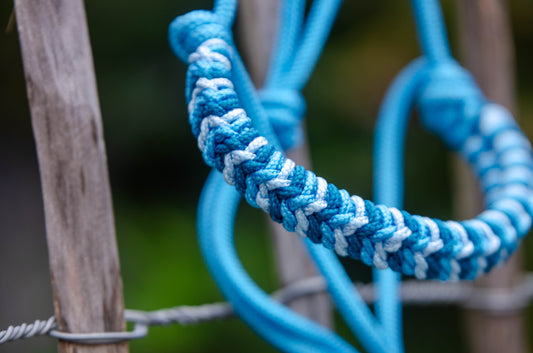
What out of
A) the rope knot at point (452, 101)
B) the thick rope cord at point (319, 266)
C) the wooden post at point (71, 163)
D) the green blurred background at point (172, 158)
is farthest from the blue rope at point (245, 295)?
the green blurred background at point (172, 158)

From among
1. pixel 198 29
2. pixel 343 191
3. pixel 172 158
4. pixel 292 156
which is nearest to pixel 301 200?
pixel 343 191

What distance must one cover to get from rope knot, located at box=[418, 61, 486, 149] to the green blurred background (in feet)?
1.49

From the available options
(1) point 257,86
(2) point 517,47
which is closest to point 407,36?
(2) point 517,47

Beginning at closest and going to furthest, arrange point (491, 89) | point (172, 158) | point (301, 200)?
point (301, 200)
point (491, 89)
point (172, 158)

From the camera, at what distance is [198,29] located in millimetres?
365

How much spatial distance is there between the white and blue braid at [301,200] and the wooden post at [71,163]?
0.08m

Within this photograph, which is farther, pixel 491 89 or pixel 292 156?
pixel 491 89

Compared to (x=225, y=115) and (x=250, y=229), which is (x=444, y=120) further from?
(x=250, y=229)

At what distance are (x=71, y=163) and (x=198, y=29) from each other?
0.43 ft

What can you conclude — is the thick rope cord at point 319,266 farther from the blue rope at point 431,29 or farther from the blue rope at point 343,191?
the blue rope at point 431,29

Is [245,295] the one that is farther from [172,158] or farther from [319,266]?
[172,158]

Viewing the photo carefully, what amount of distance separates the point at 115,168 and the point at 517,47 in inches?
36.4

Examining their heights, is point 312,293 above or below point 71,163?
below

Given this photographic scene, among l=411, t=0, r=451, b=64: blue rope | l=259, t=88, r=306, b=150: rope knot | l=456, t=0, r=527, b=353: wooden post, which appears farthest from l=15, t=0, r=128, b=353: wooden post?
l=456, t=0, r=527, b=353: wooden post
